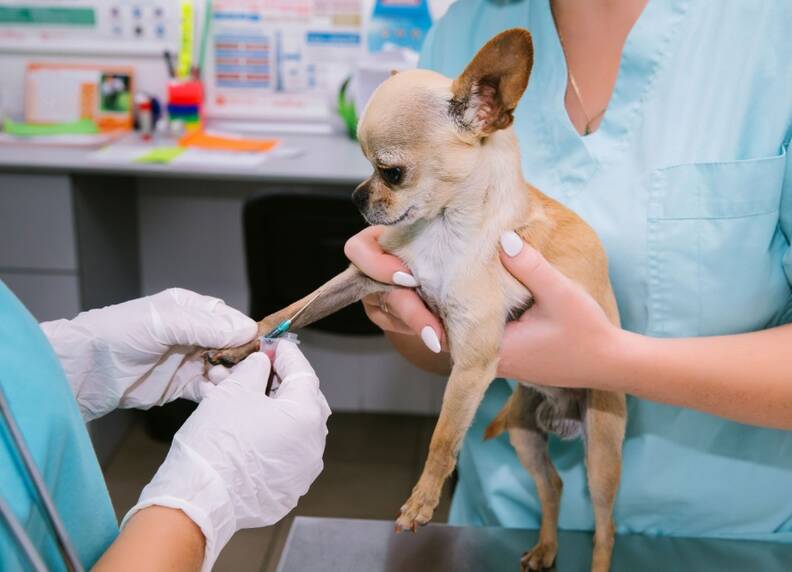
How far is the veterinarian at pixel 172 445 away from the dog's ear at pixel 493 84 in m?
0.30

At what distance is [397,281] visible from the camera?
2.80ft

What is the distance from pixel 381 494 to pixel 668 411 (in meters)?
1.50

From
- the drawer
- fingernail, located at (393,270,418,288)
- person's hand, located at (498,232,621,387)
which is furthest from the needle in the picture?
the drawer

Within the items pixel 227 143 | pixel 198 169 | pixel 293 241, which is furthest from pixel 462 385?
pixel 227 143

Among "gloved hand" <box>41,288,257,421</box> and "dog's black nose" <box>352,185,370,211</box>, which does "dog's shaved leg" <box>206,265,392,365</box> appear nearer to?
"gloved hand" <box>41,288,257,421</box>

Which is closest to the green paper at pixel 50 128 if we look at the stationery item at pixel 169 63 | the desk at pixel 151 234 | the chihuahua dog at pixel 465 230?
the desk at pixel 151 234

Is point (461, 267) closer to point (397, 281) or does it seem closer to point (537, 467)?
point (397, 281)

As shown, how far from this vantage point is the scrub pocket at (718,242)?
34.2 inches

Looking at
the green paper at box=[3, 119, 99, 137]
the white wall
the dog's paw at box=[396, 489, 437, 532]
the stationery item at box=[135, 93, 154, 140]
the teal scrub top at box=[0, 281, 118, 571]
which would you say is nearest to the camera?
the teal scrub top at box=[0, 281, 118, 571]

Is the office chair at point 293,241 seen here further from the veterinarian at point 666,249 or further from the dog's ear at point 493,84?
the dog's ear at point 493,84

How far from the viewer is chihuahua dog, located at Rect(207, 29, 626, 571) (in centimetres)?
76

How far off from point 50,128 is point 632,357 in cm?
228

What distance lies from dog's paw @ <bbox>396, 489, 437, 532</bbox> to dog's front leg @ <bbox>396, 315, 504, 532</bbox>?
0.01 meters

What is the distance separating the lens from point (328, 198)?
194 centimetres
